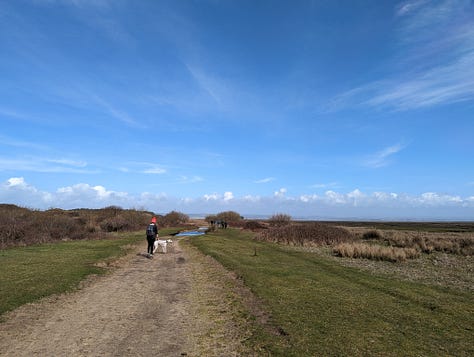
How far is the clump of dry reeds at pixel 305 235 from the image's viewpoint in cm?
4447

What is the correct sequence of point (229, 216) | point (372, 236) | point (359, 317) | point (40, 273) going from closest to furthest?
1. point (359, 317)
2. point (40, 273)
3. point (372, 236)
4. point (229, 216)

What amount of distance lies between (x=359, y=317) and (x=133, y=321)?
700 cm

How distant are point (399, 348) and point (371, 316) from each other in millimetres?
2655

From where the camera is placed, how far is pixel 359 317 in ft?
35.3

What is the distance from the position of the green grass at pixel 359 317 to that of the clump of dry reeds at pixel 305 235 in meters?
27.2

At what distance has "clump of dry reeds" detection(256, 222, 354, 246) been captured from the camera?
44.5 metres

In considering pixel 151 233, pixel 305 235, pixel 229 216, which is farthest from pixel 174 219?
pixel 151 233

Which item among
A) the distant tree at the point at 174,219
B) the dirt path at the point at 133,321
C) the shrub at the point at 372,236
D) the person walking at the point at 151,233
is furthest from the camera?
the distant tree at the point at 174,219

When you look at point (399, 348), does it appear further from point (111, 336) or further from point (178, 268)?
point (178, 268)

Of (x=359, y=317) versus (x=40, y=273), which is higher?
(x=40, y=273)

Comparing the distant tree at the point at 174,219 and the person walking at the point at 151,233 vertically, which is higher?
the distant tree at the point at 174,219

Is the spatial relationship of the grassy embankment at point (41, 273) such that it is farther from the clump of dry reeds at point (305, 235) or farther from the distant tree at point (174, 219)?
the distant tree at point (174, 219)

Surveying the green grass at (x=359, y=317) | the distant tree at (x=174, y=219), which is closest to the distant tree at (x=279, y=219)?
the distant tree at (x=174, y=219)

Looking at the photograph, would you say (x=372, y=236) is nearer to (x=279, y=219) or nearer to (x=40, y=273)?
(x=279, y=219)
